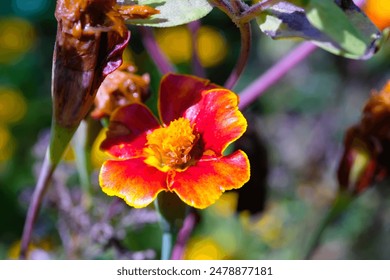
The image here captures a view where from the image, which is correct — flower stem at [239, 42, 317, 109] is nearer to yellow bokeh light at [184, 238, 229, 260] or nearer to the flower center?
the flower center

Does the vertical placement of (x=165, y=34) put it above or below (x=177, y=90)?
below

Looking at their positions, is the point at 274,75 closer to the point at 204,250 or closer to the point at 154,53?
the point at 154,53

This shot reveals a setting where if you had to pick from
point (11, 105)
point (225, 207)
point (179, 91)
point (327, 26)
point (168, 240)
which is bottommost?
point (11, 105)

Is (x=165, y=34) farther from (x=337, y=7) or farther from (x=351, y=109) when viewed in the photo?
(x=337, y=7)

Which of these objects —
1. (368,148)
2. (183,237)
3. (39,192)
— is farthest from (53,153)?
(368,148)

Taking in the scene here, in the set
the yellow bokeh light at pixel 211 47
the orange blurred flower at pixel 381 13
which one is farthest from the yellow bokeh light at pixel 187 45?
the orange blurred flower at pixel 381 13
